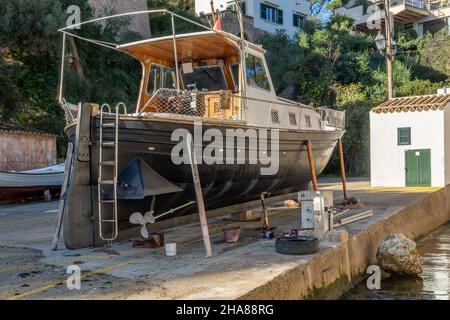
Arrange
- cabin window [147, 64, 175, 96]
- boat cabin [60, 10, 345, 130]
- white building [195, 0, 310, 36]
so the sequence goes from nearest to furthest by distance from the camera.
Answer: boat cabin [60, 10, 345, 130]
cabin window [147, 64, 175, 96]
white building [195, 0, 310, 36]

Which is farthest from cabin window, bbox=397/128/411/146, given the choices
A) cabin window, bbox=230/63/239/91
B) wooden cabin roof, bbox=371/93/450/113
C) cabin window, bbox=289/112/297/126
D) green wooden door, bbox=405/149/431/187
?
cabin window, bbox=230/63/239/91

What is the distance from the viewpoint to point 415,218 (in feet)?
35.8

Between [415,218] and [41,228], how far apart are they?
818cm

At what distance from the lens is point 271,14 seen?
37.9 m

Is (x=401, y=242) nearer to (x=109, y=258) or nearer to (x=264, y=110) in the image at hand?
(x=264, y=110)

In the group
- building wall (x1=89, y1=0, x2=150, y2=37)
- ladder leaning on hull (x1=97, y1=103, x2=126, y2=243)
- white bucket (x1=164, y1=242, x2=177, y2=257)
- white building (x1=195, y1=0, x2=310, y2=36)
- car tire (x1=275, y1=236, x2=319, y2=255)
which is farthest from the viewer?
white building (x1=195, y1=0, x2=310, y2=36)

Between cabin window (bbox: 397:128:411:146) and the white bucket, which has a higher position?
cabin window (bbox: 397:128:411:146)

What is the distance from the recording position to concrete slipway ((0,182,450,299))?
4.53m

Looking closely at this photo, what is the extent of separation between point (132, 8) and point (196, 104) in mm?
22748

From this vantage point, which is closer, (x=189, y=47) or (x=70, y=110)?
(x=70, y=110)

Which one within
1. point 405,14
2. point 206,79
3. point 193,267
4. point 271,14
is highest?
point 405,14

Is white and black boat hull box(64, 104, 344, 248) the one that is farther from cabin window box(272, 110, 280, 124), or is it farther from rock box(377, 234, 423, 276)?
rock box(377, 234, 423, 276)

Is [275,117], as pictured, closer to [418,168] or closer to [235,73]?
[235,73]

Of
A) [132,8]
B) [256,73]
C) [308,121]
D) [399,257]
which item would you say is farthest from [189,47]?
[132,8]
